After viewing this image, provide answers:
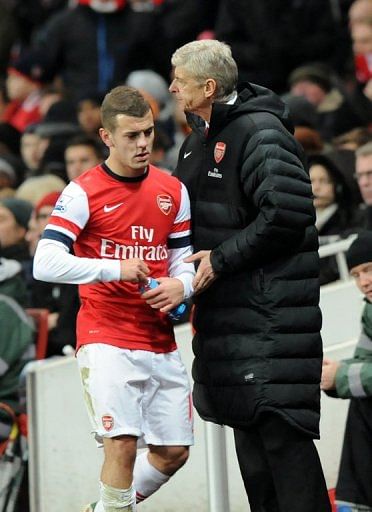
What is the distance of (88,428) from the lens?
7871mm

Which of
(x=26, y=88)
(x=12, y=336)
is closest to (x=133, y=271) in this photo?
(x=12, y=336)

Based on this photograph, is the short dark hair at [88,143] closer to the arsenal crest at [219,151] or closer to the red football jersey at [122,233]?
the red football jersey at [122,233]

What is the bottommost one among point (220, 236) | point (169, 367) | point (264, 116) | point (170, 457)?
point (170, 457)

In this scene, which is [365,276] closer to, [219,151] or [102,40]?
[219,151]

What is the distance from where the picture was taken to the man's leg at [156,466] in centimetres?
624

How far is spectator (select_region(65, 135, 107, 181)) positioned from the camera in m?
10.4

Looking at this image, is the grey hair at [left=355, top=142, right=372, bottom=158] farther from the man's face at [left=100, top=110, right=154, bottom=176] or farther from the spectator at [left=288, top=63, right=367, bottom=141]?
the man's face at [left=100, top=110, right=154, bottom=176]

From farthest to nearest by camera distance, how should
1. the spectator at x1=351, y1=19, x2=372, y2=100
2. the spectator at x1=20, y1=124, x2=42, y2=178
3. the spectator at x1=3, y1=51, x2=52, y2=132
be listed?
the spectator at x1=3, y1=51, x2=52, y2=132
the spectator at x1=20, y1=124, x2=42, y2=178
the spectator at x1=351, y1=19, x2=372, y2=100

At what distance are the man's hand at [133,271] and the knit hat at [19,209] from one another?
11.9ft

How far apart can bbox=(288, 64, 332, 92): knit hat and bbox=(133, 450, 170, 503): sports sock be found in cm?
565

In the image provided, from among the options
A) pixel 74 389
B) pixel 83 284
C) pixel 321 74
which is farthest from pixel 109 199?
pixel 321 74

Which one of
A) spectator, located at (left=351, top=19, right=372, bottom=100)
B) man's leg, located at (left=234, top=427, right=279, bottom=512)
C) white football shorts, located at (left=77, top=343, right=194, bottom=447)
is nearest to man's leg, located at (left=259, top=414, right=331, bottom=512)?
man's leg, located at (left=234, top=427, right=279, bottom=512)

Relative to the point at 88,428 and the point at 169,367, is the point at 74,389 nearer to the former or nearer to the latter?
the point at 88,428

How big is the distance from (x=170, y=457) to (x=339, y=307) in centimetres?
186
